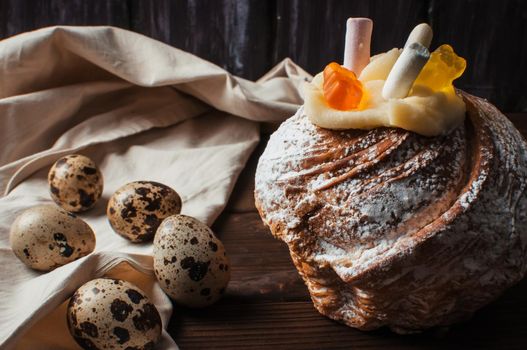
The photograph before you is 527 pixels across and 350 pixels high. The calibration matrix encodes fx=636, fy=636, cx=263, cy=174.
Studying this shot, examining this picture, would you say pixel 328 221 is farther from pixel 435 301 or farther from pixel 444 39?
pixel 444 39

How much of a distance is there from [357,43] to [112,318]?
71 centimetres

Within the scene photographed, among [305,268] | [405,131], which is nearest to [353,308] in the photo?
[305,268]

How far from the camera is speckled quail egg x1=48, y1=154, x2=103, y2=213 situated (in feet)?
5.41

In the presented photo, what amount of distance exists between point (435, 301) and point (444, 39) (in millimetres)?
1483

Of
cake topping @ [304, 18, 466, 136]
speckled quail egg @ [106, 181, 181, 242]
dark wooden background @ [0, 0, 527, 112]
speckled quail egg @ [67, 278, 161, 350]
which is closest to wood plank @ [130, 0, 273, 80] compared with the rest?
dark wooden background @ [0, 0, 527, 112]

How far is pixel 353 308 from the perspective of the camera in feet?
4.05

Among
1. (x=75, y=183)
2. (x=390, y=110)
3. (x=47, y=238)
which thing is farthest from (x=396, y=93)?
(x=75, y=183)

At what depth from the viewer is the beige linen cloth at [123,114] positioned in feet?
5.98

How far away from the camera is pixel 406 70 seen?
3.69ft

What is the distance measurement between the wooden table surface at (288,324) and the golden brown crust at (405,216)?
0.04m

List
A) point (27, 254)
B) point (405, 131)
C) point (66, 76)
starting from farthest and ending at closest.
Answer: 1. point (66, 76)
2. point (27, 254)
3. point (405, 131)

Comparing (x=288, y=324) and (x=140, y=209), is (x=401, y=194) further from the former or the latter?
(x=140, y=209)

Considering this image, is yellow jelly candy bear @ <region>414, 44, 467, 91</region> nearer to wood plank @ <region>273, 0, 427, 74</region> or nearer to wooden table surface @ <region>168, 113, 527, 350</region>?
wooden table surface @ <region>168, 113, 527, 350</region>

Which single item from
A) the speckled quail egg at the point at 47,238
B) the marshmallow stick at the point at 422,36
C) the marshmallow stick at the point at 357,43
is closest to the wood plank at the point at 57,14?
the speckled quail egg at the point at 47,238
